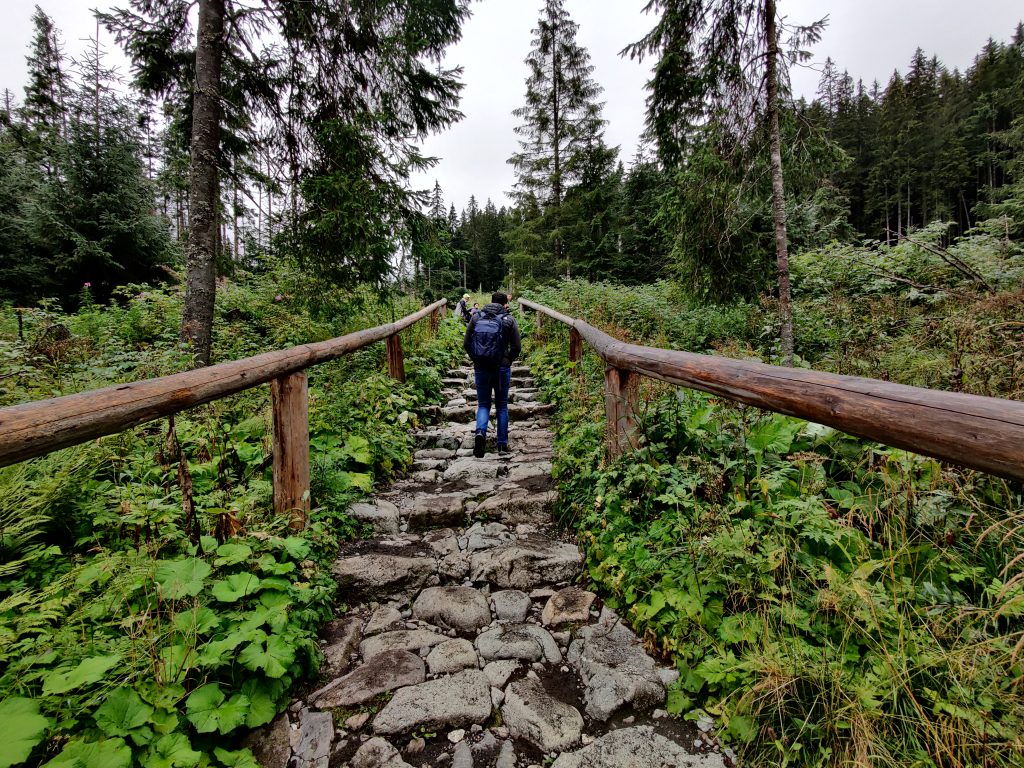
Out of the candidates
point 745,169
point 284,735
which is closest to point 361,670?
point 284,735

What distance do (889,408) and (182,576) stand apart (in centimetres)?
304

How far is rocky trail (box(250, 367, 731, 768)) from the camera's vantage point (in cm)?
184

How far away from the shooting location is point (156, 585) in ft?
6.66

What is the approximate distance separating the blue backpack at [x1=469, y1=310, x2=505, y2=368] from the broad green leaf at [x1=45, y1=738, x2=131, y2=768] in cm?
445

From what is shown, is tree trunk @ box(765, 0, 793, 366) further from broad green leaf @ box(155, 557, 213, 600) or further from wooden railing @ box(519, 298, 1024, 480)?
broad green leaf @ box(155, 557, 213, 600)

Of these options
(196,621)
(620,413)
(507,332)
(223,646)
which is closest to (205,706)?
(223,646)

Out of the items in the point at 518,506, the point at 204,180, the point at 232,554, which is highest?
the point at 204,180

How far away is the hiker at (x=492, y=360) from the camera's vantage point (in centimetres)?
550

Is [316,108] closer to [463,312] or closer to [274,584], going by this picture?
[274,584]

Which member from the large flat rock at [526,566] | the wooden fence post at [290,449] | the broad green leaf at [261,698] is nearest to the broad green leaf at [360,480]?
the wooden fence post at [290,449]

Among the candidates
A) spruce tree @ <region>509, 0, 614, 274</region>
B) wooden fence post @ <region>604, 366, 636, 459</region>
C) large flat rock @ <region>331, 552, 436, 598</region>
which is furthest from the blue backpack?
spruce tree @ <region>509, 0, 614, 274</region>

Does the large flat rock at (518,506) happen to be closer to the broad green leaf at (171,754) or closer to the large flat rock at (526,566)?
the large flat rock at (526,566)

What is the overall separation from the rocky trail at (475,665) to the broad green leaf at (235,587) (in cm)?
57

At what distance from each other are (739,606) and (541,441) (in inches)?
144
